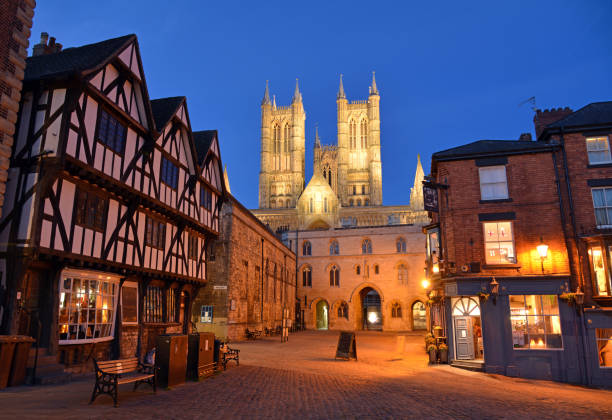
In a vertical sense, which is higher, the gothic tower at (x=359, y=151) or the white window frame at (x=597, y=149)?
the gothic tower at (x=359, y=151)

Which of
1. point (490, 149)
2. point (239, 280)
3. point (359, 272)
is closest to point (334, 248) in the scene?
point (359, 272)

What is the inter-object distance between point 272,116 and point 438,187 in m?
84.3

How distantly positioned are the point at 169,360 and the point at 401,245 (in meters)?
38.0

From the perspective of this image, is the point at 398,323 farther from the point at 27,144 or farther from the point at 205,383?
the point at 27,144

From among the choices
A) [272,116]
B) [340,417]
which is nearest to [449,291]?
[340,417]

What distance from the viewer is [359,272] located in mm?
46344

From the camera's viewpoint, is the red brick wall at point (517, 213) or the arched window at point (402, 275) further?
the arched window at point (402, 275)

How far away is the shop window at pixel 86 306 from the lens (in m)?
12.2

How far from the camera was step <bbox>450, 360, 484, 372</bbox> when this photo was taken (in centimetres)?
1490

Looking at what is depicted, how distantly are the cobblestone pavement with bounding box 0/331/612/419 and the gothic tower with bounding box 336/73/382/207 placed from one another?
3127 inches

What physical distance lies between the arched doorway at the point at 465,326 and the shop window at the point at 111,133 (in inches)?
503

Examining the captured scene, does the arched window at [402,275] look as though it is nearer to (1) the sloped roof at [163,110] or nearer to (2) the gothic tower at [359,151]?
(1) the sloped roof at [163,110]

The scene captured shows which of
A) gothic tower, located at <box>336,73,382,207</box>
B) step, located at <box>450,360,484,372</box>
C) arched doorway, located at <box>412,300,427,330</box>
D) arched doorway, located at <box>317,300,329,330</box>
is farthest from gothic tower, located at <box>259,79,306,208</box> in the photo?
step, located at <box>450,360,484,372</box>

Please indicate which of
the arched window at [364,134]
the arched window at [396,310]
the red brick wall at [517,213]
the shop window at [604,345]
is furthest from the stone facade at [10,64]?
the arched window at [364,134]
